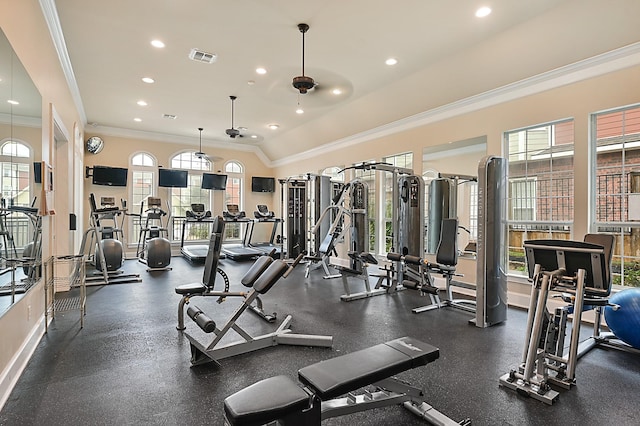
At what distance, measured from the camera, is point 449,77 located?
508 centimetres

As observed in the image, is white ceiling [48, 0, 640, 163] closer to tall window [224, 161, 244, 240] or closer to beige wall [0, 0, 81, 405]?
beige wall [0, 0, 81, 405]

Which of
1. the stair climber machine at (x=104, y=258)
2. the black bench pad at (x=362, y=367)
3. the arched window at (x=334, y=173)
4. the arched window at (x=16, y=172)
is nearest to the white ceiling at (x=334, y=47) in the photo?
the arched window at (x=334, y=173)

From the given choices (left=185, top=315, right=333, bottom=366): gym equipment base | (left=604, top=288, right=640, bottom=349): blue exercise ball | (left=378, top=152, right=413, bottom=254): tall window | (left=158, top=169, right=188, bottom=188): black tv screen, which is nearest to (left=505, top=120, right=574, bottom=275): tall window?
(left=604, top=288, right=640, bottom=349): blue exercise ball

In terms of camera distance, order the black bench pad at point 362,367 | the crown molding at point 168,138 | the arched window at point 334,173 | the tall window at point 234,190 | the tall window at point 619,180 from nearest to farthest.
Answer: the black bench pad at point 362,367
the tall window at point 619,180
the arched window at point 334,173
the crown molding at point 168,138
the tall window at point 234,190

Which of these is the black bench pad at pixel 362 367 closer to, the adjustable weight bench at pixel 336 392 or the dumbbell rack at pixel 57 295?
the adjustable weight bench at pixel 336 392

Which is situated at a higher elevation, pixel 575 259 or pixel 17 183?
pixel 17 183

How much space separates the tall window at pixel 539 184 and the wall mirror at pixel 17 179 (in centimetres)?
562

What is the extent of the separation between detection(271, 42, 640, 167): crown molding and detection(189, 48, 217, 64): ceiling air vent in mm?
A: 3555

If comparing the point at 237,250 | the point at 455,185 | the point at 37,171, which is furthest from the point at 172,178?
the point at 455,185

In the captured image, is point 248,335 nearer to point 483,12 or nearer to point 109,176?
point 483,12

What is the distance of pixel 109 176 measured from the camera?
28.9 feet

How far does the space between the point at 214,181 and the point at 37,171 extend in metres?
7.23

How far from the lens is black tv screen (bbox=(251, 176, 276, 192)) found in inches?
437

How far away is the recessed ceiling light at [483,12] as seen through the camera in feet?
11.9
